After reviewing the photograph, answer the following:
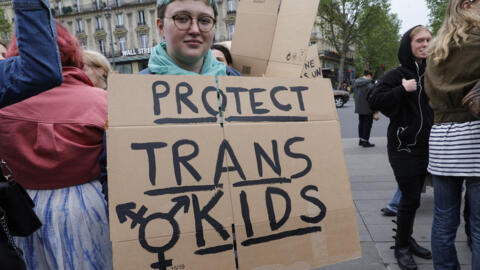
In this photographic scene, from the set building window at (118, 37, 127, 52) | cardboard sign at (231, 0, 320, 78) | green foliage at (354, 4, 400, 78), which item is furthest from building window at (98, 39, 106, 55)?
cardboard sign at (231, 0, 320, 78)

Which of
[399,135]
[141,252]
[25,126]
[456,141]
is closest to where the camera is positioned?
[141,252]

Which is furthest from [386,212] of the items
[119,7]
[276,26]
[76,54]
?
[119,7]

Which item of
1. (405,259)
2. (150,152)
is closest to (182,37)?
(150,152)

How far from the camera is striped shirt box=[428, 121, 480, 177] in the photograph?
1827mm

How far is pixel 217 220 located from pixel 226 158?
0.73 ft

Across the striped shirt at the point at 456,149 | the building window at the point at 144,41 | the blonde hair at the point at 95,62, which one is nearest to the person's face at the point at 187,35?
the blonde hair at the point at 95,62

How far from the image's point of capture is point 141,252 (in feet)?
3.62

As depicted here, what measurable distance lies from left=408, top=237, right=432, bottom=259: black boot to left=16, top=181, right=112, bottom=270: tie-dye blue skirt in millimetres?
2346

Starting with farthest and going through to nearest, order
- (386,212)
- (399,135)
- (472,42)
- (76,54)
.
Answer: (386,212), (399,135), (472,42), (76,54)

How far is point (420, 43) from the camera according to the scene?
244cm

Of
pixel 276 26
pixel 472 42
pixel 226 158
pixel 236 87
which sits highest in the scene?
pixel 276 26

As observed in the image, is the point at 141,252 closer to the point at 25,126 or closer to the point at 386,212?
the point at 25,126

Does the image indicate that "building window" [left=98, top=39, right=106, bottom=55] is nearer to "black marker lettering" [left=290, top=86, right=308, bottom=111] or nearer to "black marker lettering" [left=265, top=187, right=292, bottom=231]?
"black marker lettering" [left=290, top=86, right=308, bottom=111]

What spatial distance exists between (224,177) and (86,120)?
727mm
